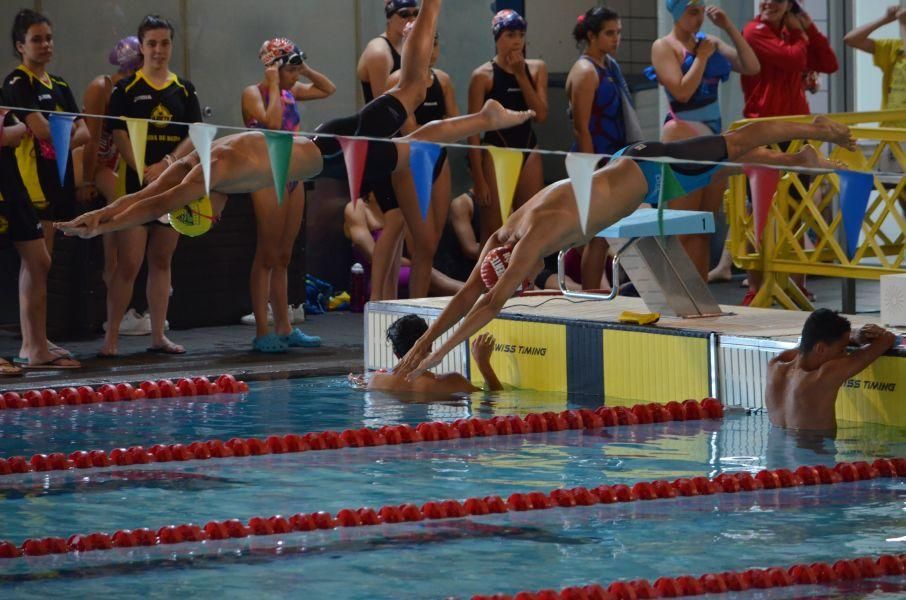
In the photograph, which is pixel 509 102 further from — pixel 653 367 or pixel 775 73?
pixel 653 367

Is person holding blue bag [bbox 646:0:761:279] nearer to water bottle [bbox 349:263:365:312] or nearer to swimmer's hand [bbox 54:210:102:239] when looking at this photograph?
water bottle [bbox 349:263:365:312]

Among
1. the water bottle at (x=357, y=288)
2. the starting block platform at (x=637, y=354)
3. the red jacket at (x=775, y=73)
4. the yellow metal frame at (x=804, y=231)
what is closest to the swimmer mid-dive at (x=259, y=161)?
the starting block platform at (x=637, y=354)

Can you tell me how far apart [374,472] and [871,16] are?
8725mm

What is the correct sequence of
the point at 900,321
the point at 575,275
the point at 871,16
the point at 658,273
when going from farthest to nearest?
the point at 871,16 → the point at 575,275 → the point at 658,273 → the point at 900,321

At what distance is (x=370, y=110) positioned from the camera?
24.7 ft

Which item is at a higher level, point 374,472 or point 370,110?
point 370,110

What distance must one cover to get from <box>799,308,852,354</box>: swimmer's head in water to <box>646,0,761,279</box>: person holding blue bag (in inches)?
112

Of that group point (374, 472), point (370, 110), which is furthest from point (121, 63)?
point (374, 472)

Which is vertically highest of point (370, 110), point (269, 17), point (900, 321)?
point (269, 17)

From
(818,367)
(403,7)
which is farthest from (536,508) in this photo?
(403,7)

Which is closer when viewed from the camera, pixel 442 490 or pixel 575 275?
pixel 442 490

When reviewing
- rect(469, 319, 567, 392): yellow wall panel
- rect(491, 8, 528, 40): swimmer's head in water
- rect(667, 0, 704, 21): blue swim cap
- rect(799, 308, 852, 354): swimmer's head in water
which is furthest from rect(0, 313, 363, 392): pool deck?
rect(799, 308, 852, 354): swimmer's head in water

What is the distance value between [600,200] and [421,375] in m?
1.75

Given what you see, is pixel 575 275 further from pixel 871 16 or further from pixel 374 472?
pixel 374 472
